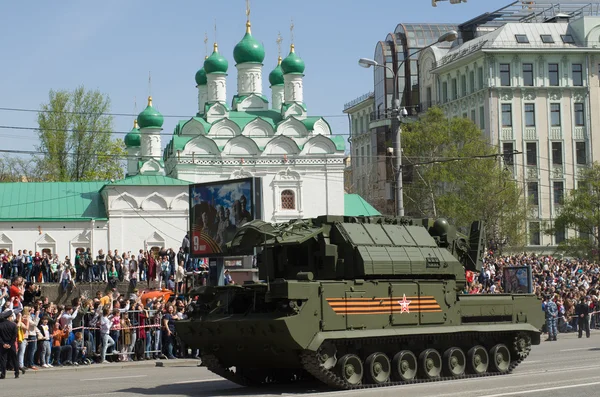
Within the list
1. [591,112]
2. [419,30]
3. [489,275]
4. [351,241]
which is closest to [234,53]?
[419,30]

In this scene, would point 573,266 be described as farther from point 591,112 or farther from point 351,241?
point 351,241

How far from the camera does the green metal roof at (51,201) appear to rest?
5281cm

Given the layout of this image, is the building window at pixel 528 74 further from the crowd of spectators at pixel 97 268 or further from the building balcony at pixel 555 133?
the crowd of spectators at pixel 97 268

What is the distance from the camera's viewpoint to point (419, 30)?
80.8 meters

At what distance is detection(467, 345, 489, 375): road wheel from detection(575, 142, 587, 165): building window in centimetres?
5537

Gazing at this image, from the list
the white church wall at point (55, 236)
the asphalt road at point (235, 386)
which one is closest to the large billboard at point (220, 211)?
the asphalt road at point (235, 386)

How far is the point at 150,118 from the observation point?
64.9 metres

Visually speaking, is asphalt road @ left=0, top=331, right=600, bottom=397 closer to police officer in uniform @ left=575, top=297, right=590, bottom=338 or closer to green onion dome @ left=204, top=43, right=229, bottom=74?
police officer in uniform @ left=575, top=297, right=590, bottom=338

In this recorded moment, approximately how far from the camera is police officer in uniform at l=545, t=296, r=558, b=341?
32938mm

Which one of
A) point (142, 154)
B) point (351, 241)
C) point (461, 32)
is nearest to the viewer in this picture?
point (351, 241)

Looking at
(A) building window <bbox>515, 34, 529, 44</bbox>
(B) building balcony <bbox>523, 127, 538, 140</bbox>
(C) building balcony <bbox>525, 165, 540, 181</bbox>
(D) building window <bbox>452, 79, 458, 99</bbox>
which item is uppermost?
(A) building window <bbox>515, 34, 529, 44</bbox>

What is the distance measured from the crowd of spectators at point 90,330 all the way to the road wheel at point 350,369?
7712 mm

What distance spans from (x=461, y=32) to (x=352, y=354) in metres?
63.9

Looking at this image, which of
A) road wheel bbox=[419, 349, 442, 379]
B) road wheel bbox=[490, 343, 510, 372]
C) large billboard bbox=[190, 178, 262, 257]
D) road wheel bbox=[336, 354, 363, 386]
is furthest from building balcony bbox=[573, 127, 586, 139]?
road wheel bbox=[336, 354, 363, 386]
